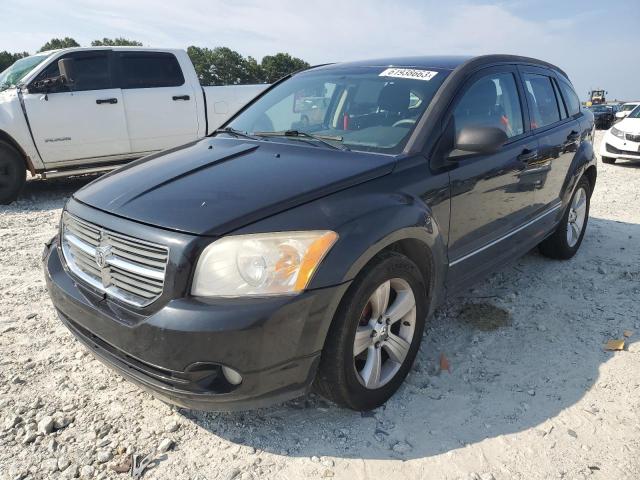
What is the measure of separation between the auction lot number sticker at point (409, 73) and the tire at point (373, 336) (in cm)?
126

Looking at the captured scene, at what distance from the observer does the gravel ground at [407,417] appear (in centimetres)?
218

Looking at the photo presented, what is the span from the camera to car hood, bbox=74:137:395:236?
206cm

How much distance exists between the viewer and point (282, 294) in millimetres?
1950

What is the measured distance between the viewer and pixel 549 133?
12.6 feet

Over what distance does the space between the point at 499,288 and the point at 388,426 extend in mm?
2032

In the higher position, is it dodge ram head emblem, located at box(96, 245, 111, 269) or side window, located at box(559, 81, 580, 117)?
side window, located at box(559, 81, 580, 117)

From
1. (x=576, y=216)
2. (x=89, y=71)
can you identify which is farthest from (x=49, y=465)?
(x=89, y=71)

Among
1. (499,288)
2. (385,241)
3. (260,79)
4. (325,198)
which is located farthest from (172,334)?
(260,79)

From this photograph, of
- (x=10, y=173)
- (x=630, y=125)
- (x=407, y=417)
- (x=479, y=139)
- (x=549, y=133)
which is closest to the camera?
(x=407, y=417)

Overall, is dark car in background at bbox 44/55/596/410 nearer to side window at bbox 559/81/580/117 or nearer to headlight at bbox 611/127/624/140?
side window at bbox 559/81/580/117

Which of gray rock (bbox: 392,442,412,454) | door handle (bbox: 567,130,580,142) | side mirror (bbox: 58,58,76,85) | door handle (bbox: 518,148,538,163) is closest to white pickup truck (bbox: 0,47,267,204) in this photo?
side mirror (bbox: 58,58,76,85)

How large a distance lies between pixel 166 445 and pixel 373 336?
3.50ft

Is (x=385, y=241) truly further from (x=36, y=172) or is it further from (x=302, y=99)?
(x=36, y=172)

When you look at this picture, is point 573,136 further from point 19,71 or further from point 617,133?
point 617,133
